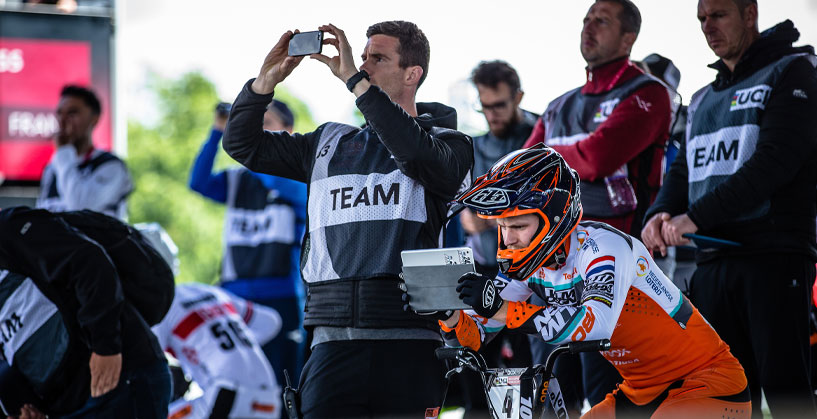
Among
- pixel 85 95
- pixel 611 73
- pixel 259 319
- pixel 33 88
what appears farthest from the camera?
pixel 33 88

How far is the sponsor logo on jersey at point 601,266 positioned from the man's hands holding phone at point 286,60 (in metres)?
1.14

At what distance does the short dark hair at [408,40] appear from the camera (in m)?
4.07

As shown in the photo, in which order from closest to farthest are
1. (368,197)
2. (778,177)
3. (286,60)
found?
(368,197), (286,60), (778,177)

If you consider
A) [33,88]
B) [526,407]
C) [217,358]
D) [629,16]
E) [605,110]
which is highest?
[629,16]

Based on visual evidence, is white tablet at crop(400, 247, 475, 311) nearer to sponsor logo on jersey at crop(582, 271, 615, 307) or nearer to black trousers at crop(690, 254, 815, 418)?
sponsor logo on jersey at crop(582, 271, 615, 307)

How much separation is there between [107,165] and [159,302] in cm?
307

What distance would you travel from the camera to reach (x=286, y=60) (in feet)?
12.9

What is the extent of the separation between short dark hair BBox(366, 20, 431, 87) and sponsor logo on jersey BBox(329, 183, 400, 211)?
1.95 feet

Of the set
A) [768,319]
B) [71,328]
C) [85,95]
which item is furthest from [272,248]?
[768,319]

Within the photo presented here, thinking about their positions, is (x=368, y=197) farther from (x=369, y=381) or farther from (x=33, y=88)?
(x=33, y=88)

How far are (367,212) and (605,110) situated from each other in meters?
1.61

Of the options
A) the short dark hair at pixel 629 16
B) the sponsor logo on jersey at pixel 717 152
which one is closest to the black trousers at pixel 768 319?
the sponsor logo on jersey at pixel 717 152

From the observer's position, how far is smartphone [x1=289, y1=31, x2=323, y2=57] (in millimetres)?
3791

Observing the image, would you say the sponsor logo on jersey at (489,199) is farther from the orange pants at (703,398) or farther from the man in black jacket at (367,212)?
the orange pants at (703,398)
